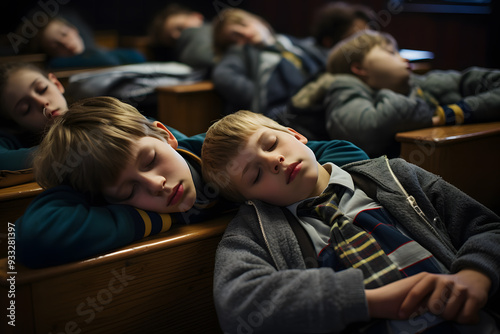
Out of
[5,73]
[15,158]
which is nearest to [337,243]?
[15,158]

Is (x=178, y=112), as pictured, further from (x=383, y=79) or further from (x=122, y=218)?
(x=122, y=218)

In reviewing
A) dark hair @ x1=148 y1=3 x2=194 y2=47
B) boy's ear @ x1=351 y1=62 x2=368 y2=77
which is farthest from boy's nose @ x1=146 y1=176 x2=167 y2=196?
dark hair @ x1=148 y1=3 x2=194 y2=47

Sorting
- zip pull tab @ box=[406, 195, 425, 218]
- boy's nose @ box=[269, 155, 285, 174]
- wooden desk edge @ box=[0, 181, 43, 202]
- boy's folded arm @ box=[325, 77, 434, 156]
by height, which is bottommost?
wooden desk edge @ box=[0, 181, 43, 202]

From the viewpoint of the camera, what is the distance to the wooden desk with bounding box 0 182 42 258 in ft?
3.96

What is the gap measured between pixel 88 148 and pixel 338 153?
64 centimetres

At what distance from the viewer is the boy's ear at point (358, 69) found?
204cm

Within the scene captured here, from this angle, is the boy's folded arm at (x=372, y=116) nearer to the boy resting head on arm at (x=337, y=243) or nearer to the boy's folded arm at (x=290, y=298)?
the boy resting head on arm at (x=337, y=243)

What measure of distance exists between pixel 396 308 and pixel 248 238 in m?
0.31

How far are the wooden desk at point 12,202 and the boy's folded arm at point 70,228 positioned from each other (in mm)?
286

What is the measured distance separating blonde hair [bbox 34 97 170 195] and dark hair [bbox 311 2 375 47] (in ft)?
7.31

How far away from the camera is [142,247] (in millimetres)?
973

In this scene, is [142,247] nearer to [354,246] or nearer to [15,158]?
[354,246]

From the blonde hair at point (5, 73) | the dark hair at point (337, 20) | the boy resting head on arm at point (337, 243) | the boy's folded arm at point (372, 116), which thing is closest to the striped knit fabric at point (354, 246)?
the boy resting head on arm at point (337, 243)

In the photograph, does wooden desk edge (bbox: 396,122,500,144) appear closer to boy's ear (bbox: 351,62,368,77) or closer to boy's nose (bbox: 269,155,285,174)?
boy's ear (bbox: 351,62,368,77)
